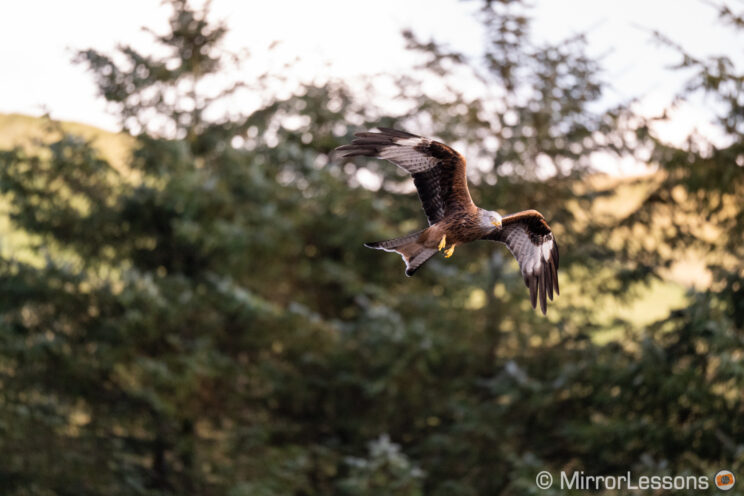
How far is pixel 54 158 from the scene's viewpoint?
518 inches

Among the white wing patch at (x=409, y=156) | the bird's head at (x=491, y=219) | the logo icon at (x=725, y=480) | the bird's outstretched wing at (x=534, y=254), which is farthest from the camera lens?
the logo icon at (x=725, y=480)

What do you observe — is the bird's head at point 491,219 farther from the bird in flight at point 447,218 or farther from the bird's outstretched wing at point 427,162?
the bird's outstretched wing at point 427,162

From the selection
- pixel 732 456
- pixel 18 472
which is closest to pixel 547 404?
pixel 732 456

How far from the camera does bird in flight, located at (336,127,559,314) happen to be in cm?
304

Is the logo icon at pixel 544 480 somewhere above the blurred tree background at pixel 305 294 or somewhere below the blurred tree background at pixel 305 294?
below

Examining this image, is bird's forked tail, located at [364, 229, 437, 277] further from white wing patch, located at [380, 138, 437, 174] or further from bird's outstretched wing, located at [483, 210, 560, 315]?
bird's outstretched wing, located at [483, 210, 560, 315]

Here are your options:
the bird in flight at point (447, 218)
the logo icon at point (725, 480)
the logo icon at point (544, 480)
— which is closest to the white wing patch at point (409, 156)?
the bird in flight at point (447, 218)

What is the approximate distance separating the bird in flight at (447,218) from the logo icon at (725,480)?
15.5ft

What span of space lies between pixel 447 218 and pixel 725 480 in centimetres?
600

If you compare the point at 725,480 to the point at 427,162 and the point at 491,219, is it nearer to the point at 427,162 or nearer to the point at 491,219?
the point at 427,162

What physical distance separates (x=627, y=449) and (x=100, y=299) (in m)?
7.41

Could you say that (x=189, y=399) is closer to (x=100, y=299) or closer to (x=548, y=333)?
(x=100, y=299)

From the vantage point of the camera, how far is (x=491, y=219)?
121 inches

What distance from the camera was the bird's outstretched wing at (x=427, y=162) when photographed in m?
3.44
